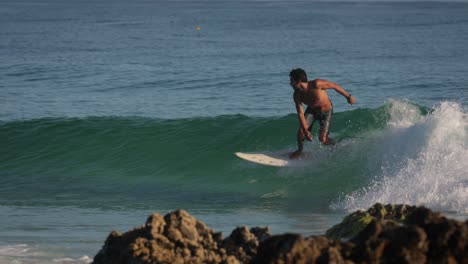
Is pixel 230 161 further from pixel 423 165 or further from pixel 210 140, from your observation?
pixel 423 165

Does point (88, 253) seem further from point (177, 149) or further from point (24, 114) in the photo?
point (24, 114)

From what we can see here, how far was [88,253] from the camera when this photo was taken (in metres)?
7.37

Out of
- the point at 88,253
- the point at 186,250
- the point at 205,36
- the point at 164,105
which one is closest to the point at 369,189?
the point at 88,253

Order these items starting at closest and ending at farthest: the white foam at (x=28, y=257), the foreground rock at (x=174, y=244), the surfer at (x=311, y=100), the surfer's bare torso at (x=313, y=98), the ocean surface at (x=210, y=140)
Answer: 1. the foreground rock at (x=174, y=244)
2. the white foam at (x=28, y=257)
3. the surfer at (x=311, y=100)
4. the ocean surface at (x=210, y=140)
5. the surfer's bare torso at (x=313, y=98)

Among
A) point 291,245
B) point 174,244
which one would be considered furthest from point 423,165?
point 291,245

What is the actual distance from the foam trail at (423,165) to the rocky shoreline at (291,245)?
633cm

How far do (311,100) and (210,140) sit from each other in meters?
5.92

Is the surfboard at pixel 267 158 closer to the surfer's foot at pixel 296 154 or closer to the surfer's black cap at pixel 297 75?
the surfer's foot at pixel 296 154

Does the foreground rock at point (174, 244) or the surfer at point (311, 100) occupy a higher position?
the surfer at point (311, 100)

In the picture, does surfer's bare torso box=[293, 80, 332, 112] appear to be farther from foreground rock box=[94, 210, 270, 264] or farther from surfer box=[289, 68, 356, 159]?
foreground rock box=[94, 210, 270, 264]

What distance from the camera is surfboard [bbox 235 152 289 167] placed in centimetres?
1209

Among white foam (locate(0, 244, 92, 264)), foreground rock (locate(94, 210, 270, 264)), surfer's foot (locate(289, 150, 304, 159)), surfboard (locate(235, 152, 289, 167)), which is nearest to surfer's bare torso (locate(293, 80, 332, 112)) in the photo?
surfer's foot (locate(289, 150, 304, 159))

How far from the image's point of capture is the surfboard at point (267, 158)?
1209 centimetres

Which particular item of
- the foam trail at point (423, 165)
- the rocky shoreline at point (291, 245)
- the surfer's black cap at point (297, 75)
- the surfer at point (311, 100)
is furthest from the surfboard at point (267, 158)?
the rocky shoreline at point (291, 245)
